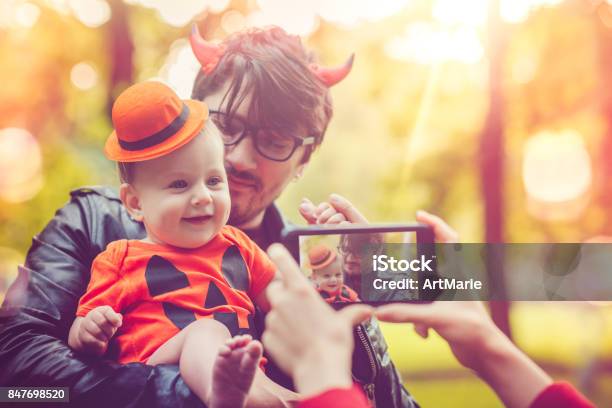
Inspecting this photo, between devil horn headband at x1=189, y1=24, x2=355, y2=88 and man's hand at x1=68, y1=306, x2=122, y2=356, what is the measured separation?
82 cm

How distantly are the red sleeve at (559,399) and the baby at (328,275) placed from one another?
62 centimetres

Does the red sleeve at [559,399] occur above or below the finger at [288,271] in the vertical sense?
below

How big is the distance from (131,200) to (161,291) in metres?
0.30

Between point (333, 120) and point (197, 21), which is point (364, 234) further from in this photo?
point (197, 21)

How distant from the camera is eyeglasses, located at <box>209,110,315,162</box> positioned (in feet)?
7.09

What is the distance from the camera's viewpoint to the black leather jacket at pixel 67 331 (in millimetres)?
1995

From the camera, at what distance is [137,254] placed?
204 cm

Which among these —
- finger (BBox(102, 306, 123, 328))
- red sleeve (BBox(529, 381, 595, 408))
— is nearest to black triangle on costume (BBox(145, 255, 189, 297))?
finger (BBox(102, 306, 123, 328))

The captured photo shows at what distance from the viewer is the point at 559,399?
80.0 inches

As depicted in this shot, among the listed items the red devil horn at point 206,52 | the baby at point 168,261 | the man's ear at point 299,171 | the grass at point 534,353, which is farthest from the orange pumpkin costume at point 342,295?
the red devil horn at point 206,52

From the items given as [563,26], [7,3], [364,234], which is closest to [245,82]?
[364,234]

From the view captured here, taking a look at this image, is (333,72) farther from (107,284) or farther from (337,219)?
(107,284)

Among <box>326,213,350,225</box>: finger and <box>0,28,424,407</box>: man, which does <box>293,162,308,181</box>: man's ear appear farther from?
<box>326,213,350,225</box>: finger

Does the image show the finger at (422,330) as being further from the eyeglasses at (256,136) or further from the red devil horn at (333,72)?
the red devil horn at (333,72)
